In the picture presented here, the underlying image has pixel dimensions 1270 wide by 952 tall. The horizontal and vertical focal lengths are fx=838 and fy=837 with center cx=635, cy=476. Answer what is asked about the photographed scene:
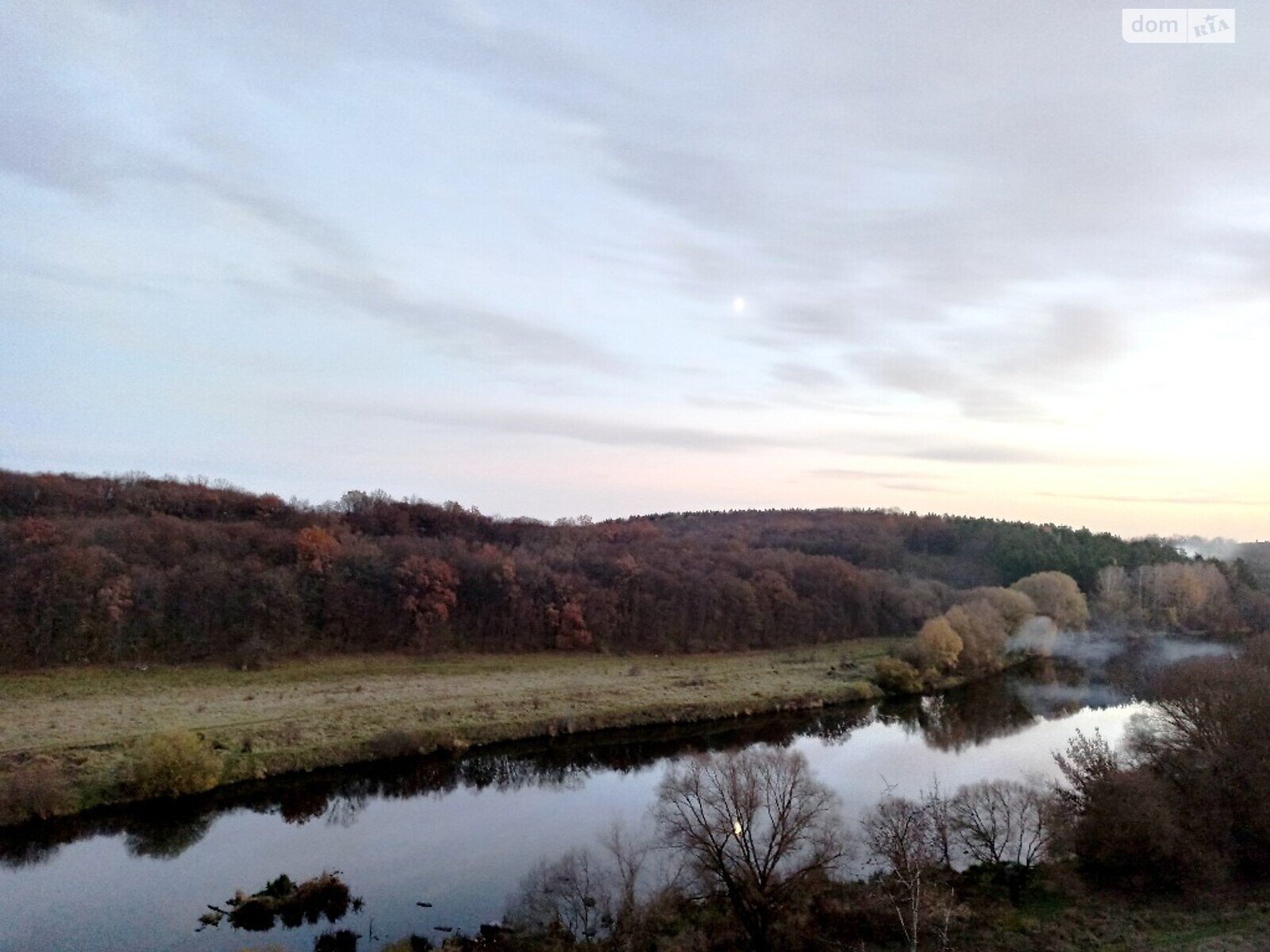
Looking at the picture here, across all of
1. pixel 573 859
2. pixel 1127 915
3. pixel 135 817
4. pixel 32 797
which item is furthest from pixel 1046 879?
pixel 32 797

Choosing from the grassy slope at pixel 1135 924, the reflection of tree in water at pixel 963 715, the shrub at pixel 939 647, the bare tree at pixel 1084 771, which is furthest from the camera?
the shrub at pixel 939 647

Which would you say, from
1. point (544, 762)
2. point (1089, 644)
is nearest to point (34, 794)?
point (544, 762)

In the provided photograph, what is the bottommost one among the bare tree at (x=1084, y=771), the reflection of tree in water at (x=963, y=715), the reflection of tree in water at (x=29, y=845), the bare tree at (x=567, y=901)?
the reflection of tree in water at (x=963, y=715)

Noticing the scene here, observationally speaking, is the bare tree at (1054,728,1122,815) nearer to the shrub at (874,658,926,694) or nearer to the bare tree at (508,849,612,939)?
the bare tree at (508,849,612,939)

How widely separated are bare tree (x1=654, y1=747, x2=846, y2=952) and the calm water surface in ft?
15.2

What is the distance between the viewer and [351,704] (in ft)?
114

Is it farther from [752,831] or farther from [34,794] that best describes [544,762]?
[34,794]

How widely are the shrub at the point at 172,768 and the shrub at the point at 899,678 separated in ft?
106

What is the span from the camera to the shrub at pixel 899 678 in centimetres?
4428

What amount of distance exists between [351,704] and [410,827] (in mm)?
12546

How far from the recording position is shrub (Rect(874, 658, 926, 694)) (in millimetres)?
44281

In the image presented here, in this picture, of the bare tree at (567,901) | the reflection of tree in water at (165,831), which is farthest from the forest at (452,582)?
the bare tree at (567,901)

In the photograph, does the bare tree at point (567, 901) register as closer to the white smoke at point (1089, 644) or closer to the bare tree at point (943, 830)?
the bare tree at point (943, 830)

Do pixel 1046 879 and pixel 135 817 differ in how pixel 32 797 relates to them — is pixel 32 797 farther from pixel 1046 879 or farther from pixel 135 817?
pixel 1046 879
